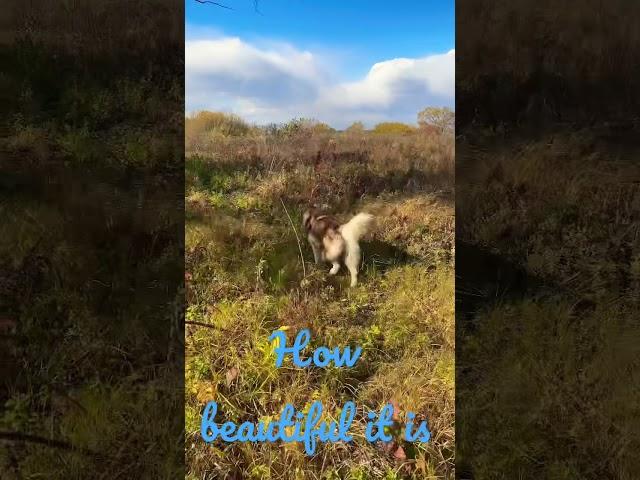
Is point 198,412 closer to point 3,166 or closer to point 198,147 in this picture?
point 198,147

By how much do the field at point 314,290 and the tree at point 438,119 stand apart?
0.16ft

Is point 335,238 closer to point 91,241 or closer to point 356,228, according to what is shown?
point 356,228

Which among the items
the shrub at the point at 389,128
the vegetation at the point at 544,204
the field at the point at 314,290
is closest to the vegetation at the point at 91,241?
the field at the point at 314,290

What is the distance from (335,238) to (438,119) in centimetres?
80

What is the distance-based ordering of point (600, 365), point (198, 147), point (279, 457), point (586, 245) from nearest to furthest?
point (279, 457)
point (198, 147)
point (600, 365)
point (586, 245)

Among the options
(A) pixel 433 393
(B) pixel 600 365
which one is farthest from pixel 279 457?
(B) pixel 600 365

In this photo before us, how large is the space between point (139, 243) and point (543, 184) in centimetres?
226

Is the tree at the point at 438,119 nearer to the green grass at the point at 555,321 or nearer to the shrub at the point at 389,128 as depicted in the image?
the shrub at the point at 389,128

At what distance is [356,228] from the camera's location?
2.43 meters

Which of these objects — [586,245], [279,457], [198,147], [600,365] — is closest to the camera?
[279,457]

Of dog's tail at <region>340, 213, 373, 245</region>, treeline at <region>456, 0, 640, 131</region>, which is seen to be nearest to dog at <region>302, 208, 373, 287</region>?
dog's tail at <region>340, 213, 373, 245</region>

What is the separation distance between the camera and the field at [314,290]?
2.27 meters

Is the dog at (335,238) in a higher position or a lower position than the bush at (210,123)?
lower

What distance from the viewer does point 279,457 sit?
88.0 inches
